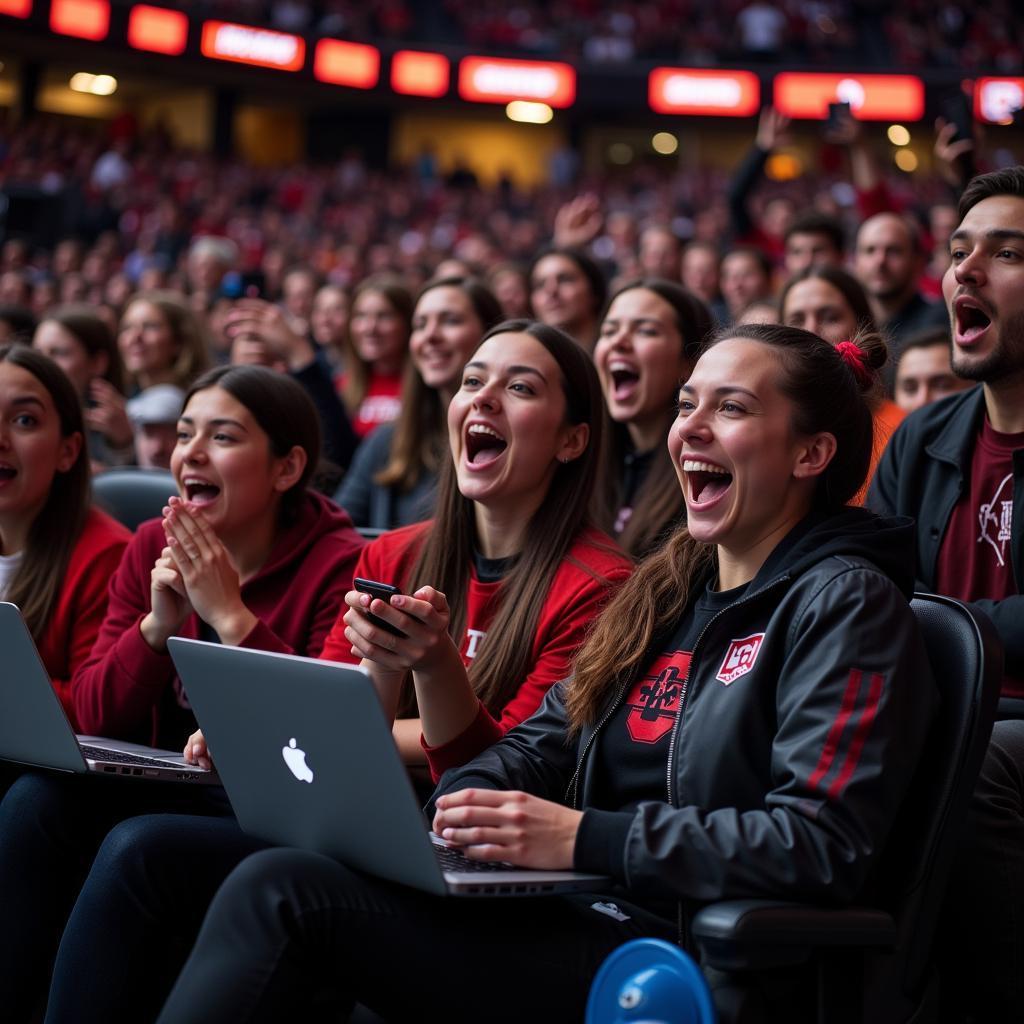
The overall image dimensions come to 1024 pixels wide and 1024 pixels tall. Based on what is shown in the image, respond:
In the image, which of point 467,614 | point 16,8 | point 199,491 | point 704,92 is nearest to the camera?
point 467,614

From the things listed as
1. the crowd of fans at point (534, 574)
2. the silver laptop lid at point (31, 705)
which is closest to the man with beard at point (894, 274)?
the crowd of fans at point (534, 574)

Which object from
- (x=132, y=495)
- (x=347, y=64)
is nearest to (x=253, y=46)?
(x=347, y=64)

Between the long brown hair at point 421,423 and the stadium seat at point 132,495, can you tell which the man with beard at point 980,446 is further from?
the stadium seat at point 132,495

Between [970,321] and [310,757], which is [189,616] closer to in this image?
[310,757]

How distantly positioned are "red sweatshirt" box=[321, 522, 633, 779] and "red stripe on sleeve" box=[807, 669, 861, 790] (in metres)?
0.61

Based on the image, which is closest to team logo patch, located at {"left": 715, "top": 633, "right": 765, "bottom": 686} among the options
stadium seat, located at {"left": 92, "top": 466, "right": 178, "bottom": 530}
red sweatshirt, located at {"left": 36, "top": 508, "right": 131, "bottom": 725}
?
red sweatshirt, located at {"left": 36, "top": 508, "right": 131, "bottom": 725}

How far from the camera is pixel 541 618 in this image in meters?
2.14

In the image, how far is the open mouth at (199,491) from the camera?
2.52 m

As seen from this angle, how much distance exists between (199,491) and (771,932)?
1.59 m

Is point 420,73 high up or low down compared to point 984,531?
up

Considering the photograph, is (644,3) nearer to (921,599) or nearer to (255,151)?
(255,151)

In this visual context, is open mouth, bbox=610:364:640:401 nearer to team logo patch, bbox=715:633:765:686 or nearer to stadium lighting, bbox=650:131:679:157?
team logo patch, bbox=715:633:765:686

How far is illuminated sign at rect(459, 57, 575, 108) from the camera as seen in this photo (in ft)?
54.7

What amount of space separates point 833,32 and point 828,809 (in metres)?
17.3
